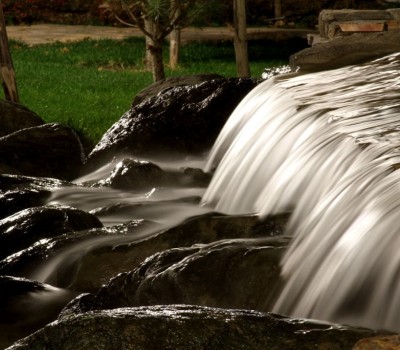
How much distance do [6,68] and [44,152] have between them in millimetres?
2312

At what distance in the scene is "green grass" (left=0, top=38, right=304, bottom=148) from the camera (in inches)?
486

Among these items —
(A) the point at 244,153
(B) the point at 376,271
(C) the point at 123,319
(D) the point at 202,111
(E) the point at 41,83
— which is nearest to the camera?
(C) the point at 123,319

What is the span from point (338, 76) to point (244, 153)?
138 cm

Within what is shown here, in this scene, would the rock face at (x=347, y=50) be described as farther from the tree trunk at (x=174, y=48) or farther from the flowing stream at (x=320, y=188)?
the tree trunk at (x=174, y=48)

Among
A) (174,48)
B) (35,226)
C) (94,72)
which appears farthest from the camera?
(174,48)

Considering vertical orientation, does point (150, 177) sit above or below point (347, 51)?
below

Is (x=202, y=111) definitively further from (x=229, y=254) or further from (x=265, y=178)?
(x=229, y=254)

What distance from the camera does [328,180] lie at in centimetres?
667

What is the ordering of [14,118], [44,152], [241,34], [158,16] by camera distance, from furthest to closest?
1. [241,34]
2. [158,16]
3. [14,118]
4. [44,152]

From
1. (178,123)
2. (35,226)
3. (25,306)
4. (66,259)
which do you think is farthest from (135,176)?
(25,306)

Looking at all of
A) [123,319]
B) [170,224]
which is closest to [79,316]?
[123,319]

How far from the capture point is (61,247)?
6.78 meters

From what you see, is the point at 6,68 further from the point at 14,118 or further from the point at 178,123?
the point at 178,123

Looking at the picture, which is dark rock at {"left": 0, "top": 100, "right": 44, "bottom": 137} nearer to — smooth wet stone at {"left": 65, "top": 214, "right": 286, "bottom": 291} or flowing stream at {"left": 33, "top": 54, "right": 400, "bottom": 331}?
flowing stream at {"left": 33, "top": 54, "right": 400, "bottom": 331}
